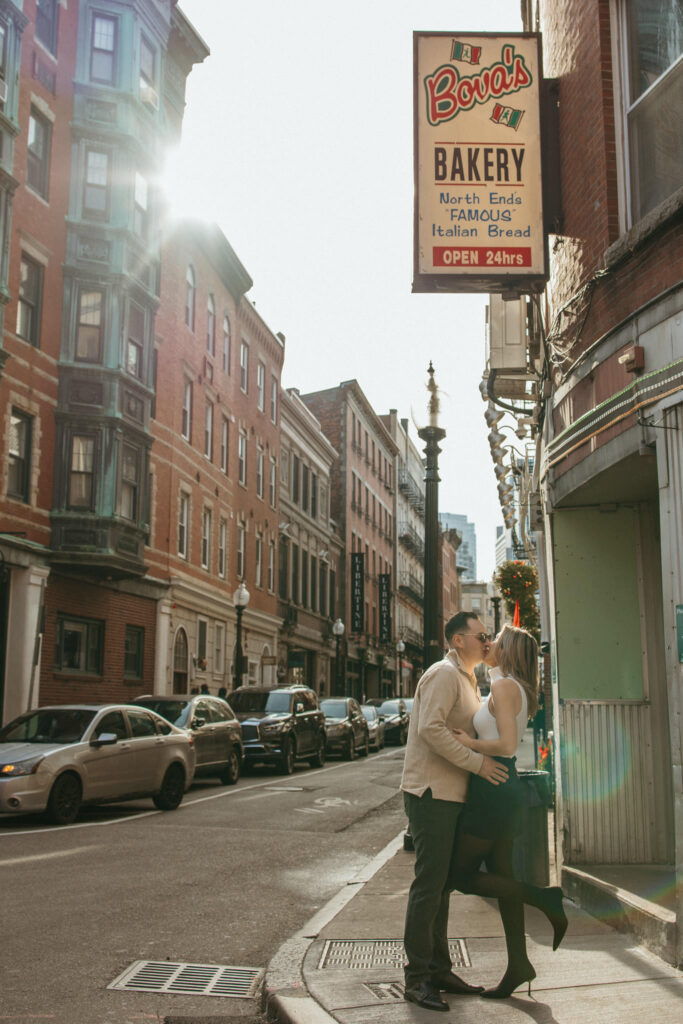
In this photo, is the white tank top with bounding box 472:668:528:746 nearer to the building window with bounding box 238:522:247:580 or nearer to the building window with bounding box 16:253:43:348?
the building window with bounding box 16:253:43:348

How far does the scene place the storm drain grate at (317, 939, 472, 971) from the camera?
19.4 ft

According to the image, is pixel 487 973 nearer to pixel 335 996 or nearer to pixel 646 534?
pixel 335 996

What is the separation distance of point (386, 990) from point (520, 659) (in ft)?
5.81

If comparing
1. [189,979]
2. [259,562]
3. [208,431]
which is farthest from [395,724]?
[189,979]

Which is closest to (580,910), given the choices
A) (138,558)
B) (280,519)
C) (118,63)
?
(138,558)

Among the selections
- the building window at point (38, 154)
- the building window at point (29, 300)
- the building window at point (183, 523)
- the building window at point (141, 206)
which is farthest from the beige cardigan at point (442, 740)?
the building window at point (183, 523)

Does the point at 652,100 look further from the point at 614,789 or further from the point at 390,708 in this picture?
the point at 390,708

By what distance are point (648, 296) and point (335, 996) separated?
4552mm

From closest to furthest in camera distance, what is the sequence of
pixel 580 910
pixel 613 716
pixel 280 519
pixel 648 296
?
pixel 648 296
pixel 580 910
pixel 613 716
pixel 280 519

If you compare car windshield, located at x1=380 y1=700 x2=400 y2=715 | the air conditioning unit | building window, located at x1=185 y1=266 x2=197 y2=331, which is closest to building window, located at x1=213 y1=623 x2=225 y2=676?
car windshield, located at x1=380 y1=700 x2=400 y2=715

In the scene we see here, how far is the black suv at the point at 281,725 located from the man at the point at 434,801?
16.6 metres

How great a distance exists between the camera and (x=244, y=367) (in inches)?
1524

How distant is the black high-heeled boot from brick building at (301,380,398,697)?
4597 cm

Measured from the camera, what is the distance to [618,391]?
23.5ft
